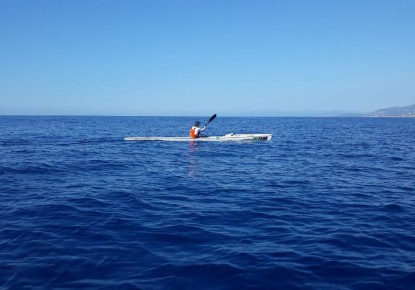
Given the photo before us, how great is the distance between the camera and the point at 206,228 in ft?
35.3

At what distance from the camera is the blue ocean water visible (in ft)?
25.0

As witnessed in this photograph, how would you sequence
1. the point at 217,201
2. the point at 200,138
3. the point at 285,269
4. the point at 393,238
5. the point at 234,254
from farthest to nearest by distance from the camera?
the point at 200,138 → the point at 217,201 → the point at 393,238 → the point at 234,254 → the point at 285,269

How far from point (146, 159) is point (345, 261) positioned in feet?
65.9

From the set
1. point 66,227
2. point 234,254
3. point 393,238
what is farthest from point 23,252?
point 393,238

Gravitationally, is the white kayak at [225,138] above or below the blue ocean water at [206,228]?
above

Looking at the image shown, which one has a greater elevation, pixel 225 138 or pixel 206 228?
pixel 225 138

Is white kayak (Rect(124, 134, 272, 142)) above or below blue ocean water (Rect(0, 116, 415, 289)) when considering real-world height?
above

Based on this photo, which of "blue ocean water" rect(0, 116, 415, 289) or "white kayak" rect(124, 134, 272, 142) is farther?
"white kayak" rect(124, 134, 272, 142)

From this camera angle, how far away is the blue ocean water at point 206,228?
25.0 feet

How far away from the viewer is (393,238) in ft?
32.7

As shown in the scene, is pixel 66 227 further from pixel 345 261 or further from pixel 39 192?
pixel 345 261

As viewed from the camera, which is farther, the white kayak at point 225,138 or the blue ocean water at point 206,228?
the white kayak at point 225,138

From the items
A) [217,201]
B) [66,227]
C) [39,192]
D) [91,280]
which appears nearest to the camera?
[91,280]

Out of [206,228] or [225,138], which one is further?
[225,138]
